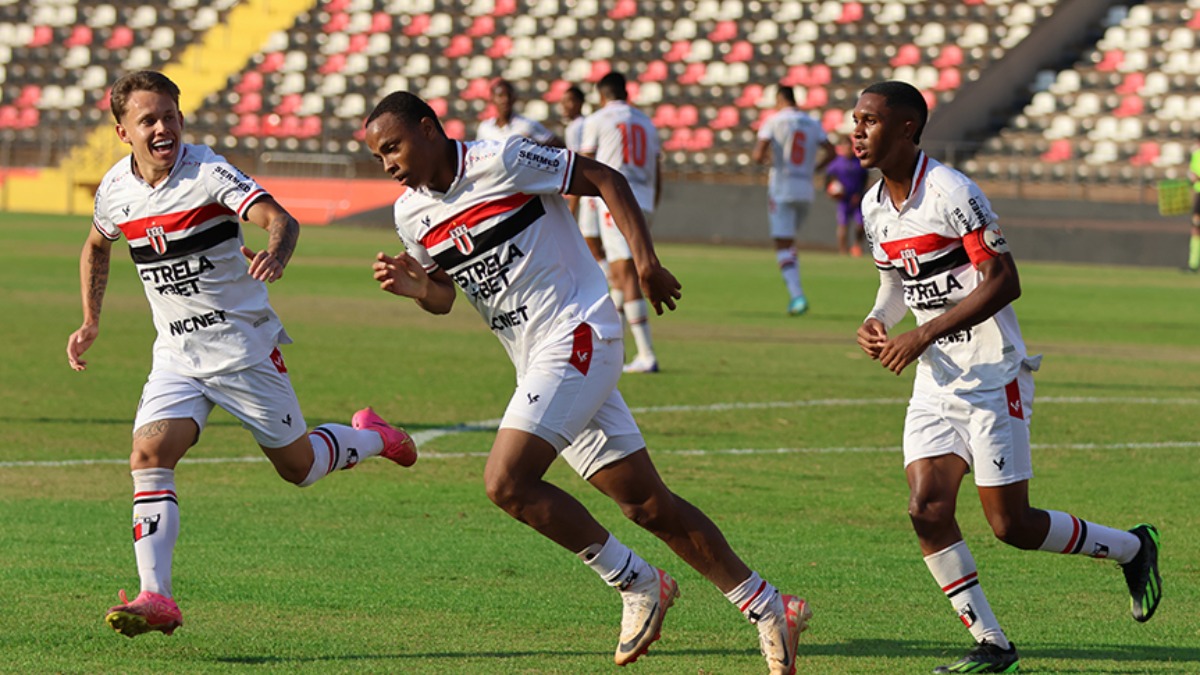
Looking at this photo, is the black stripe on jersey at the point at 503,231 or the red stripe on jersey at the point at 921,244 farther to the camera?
the red stripe on jersey at the point at 921,244

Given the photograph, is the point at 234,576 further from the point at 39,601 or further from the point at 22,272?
the point at 22,272

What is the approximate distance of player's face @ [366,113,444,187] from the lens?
18.4 feet

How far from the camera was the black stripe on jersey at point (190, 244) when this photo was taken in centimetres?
635

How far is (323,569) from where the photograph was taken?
709cm

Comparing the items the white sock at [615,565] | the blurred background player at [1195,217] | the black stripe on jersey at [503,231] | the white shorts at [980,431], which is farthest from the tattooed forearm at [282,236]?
the blurred background player at [1195,217]

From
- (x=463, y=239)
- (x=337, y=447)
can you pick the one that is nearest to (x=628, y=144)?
(x=337, y=447)

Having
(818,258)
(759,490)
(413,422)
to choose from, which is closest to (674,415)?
(413,422)

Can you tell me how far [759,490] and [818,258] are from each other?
23.4m

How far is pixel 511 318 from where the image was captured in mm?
5719

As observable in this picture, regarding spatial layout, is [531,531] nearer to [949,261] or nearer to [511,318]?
[511,318]

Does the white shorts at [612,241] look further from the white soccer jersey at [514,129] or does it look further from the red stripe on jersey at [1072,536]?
the red stripe on jersey at [1072,536]

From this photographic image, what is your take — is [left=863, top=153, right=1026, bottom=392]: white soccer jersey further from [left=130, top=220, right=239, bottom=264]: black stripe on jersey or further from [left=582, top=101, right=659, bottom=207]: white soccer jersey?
[left=582, top=101, right=659, bottom=207]: white soccer jersey

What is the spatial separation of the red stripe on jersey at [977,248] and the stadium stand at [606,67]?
29.9 m

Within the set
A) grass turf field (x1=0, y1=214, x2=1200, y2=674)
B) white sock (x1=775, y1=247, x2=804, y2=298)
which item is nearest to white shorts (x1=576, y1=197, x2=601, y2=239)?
grass turf field (x1=0, y1=214, x2=1200, y2=674)
